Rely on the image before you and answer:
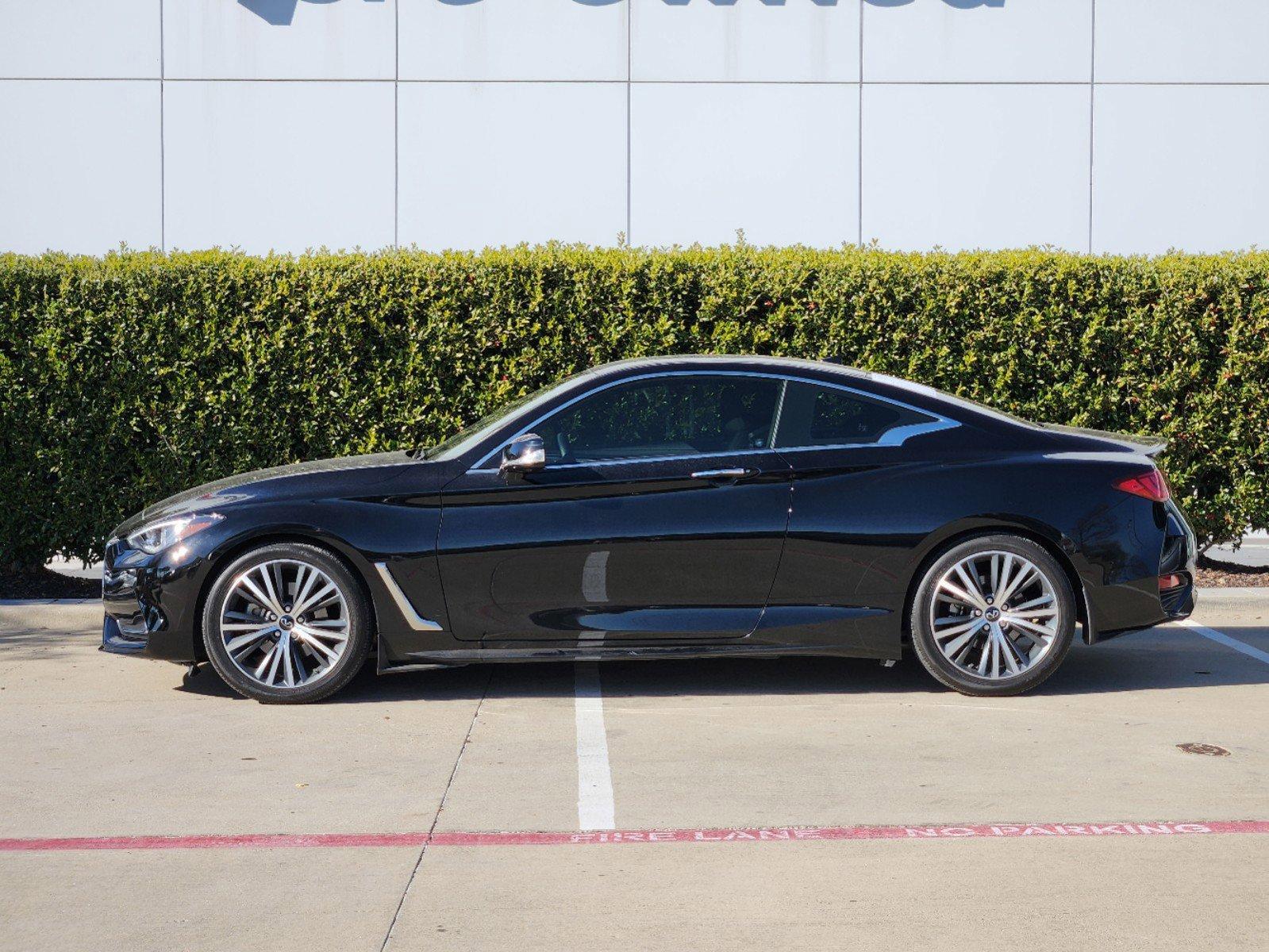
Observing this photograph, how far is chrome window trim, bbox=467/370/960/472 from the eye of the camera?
6750mm

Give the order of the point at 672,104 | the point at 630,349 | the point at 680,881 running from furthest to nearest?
the point at 672,104 → the point at 630,349 → the point at 680,881

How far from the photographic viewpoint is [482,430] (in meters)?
7.11

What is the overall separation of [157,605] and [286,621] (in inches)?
23.8

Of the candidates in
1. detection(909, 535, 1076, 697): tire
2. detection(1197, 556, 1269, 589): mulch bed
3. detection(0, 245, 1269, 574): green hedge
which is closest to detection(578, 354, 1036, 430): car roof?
detection(909, 535, 1076, 697): tire

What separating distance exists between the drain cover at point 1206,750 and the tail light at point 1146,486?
132 cm

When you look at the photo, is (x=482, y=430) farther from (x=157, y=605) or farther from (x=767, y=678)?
(x=767, y=678)

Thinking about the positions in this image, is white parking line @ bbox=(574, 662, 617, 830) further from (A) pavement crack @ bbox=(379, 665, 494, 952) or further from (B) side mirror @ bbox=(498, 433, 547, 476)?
(B) side mirror @ bbox=(498, 433, 547, 476)

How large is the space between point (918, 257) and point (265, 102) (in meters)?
6.82

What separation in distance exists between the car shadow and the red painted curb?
6.78 ft

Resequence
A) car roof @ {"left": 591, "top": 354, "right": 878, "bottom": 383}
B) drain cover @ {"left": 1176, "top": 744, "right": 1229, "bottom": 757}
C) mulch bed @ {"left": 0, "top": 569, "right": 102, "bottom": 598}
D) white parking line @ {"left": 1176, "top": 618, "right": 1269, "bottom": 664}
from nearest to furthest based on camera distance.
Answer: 1. drain cover @ {"left": 1176, "top": 744, "right": 1229, "bottom": 757}
2. car roof @ {"left": 591, "top": 354, "right": 878, "bottom": 383}
3. white parking line @ {"left": 1176, "top": 618, "right": 1269, "bottom": 664}
4. mulch bed @ {"left": 0, "top": 569, "right": 102, "bottom": 598}

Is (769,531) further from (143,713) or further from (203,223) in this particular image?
(203,223)

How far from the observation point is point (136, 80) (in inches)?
543

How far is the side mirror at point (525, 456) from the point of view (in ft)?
21.4

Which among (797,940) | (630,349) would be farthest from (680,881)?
(630,349)
